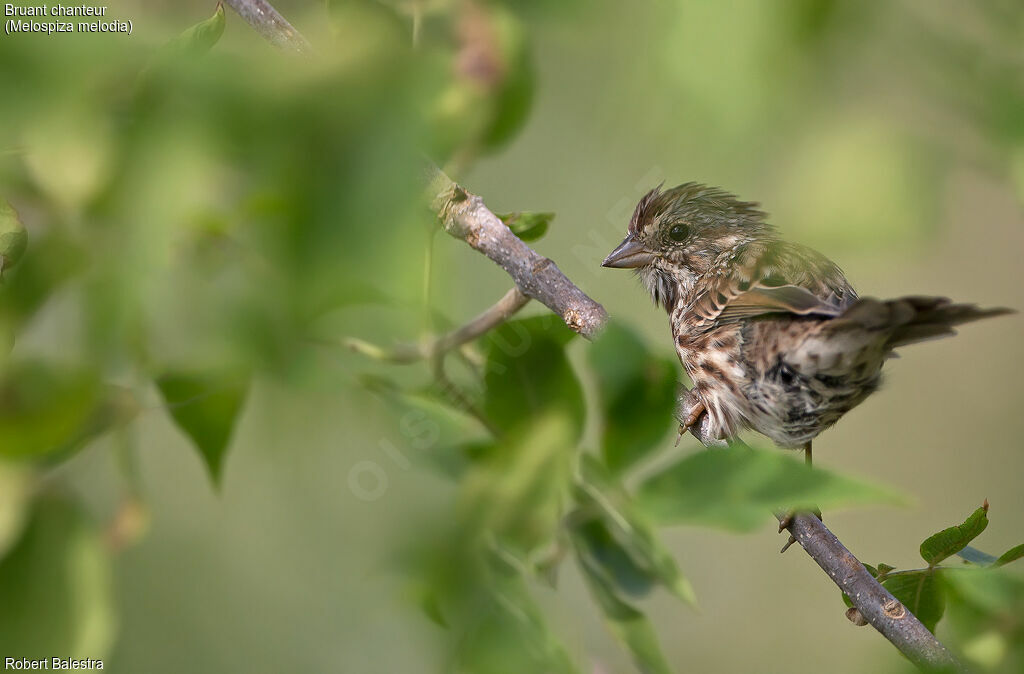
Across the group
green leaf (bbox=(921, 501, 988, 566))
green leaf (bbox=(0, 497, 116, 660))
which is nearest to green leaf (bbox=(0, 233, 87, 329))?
green leaf (bbox=(0, 497, 116, 660))

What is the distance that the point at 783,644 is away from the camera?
5.66 m

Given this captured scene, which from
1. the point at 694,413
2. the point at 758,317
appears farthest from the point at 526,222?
the point at 694,413

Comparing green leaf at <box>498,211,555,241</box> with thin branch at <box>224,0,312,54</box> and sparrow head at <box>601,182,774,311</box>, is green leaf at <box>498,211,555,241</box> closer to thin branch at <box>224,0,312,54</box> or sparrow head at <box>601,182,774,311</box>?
thin branch at <box>224,0,312,54</box>

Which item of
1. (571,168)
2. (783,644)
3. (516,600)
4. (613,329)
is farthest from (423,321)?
(783,644)

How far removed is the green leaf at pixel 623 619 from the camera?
935 mm

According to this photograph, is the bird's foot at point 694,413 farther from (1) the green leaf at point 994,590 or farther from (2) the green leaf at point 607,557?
(2) the green leaf at point 607,557

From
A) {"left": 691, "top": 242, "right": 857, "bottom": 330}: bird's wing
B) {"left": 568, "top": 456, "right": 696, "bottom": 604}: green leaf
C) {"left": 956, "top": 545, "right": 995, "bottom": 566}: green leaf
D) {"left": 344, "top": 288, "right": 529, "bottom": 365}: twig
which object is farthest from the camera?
{"left": 691, "top": 242, "right": 857, "bottom": 330}: bird's wing

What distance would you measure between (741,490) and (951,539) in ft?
2.68

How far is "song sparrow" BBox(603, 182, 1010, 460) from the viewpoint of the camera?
2.36 meters

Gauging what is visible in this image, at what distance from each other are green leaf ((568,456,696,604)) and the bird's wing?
5.73 feet

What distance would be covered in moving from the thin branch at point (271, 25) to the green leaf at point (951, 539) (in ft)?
3.46

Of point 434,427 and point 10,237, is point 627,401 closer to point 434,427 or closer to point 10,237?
point 434,427

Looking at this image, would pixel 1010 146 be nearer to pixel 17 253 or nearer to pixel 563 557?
pixel 563 557

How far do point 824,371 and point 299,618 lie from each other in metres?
1.78
